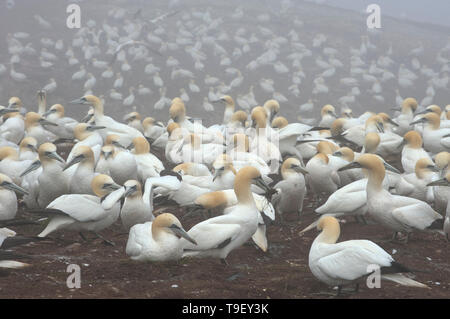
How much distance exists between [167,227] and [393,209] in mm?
2488

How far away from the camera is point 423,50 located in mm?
30312

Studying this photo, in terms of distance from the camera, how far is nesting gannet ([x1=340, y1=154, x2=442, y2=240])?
719 centimetres

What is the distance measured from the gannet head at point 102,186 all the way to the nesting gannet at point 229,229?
1700mm

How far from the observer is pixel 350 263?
536cm

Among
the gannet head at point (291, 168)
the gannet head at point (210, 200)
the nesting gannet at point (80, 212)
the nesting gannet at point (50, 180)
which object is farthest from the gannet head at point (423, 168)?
the nesting gannet at point (50, 180)

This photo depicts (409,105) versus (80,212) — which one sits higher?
(409,105)

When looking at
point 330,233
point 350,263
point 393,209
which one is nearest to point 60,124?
point 393,209

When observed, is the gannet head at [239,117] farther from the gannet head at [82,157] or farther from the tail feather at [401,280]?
the tail feather at [401,280]

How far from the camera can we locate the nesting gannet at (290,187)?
8.57 meters

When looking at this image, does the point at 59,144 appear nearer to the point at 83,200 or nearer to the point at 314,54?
the point at 83,200

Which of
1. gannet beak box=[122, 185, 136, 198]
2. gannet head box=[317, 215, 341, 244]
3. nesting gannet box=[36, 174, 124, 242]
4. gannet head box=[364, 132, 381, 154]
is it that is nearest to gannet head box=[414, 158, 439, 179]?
gannet head box=[364, 132, 381, 154]

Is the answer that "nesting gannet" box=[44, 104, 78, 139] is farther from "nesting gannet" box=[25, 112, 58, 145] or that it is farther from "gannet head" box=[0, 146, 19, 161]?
"gannet head" box=[0, 146, 19, 161]

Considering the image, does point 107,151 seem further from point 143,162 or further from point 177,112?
point 177,112
